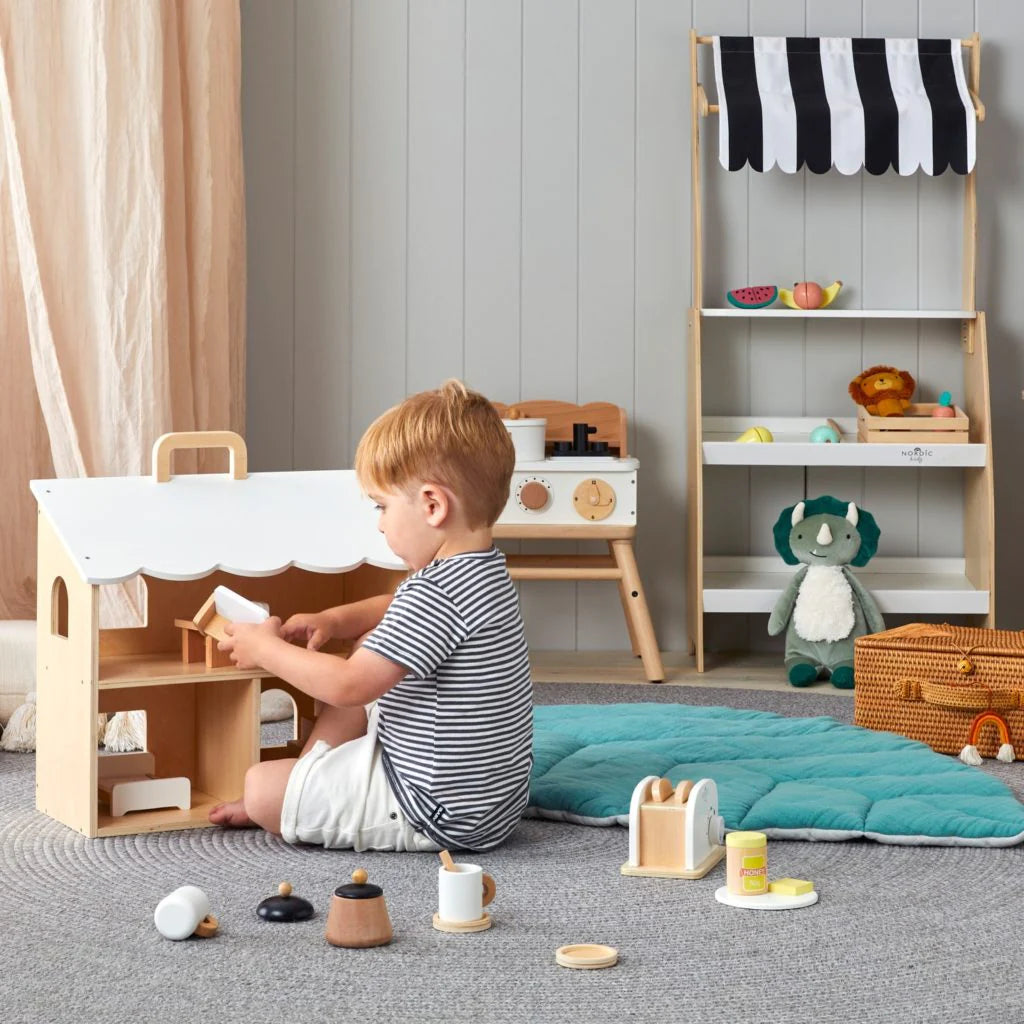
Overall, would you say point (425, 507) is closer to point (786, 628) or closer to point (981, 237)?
point (786, 628)

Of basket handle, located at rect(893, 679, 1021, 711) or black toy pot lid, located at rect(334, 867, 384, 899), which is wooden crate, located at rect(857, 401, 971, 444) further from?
black toy pot lid, located at rect(334, 867, 384, 899)

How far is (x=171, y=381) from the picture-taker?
8.93ft

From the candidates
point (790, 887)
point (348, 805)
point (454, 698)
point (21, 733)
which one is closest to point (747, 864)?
point (790, 887)

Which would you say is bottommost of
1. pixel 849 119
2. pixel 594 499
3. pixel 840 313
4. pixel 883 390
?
pixel 594 499

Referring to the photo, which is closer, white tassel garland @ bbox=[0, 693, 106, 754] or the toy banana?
white tassel garland @ bbox=[0, 693, 106, 754]

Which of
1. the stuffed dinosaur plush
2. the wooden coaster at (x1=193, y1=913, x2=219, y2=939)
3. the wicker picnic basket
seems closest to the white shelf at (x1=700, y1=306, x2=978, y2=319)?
Result: the stuffed dinosaur plush

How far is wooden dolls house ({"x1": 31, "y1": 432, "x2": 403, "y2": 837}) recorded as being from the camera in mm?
1693

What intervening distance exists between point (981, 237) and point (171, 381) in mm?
1859

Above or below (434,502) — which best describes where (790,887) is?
below

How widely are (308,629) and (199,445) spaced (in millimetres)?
292

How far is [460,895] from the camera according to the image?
136 centimetres

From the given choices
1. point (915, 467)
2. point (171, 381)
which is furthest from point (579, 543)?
point (171, 381)

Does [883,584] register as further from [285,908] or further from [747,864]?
[285,908]

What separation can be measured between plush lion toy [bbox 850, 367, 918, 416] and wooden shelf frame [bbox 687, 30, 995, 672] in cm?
12
